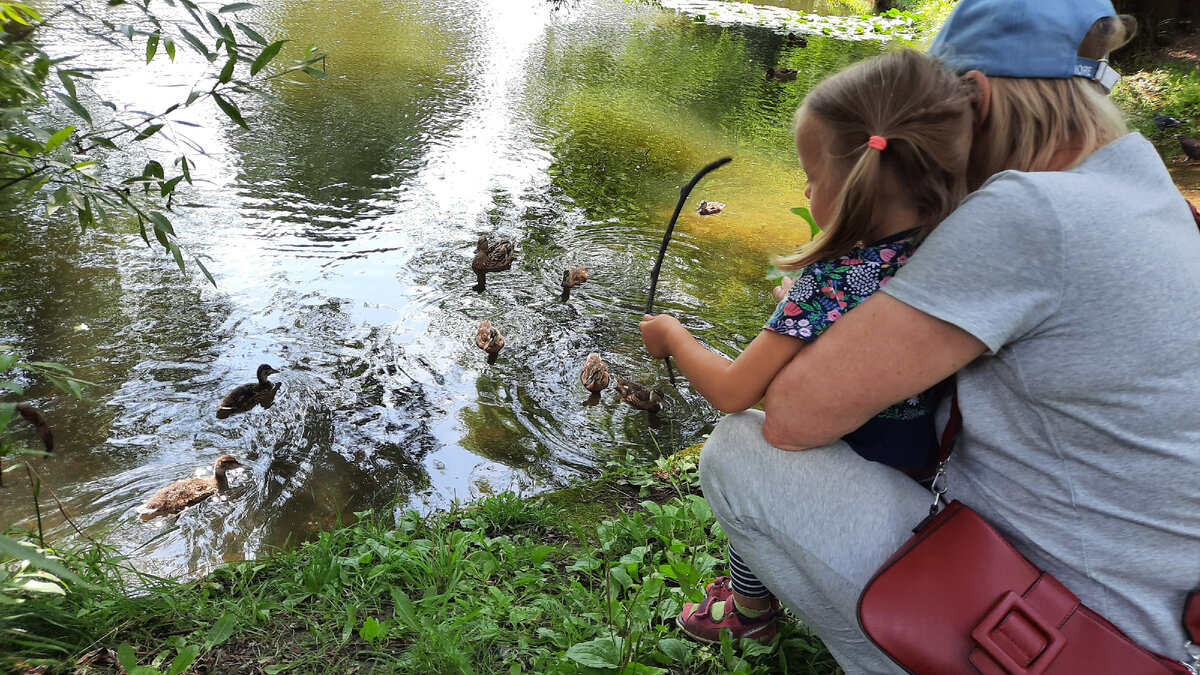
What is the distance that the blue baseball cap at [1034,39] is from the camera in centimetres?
171

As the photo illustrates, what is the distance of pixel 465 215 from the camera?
6.59m

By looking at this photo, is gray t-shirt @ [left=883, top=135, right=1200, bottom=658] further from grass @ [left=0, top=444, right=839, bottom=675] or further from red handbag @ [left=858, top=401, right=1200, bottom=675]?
grass @ [left=0, top=444, right=839, bottom=675]

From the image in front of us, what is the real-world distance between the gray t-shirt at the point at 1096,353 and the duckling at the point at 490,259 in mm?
4085

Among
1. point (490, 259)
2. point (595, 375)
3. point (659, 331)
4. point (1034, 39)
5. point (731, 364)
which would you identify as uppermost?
point (1034, 39)

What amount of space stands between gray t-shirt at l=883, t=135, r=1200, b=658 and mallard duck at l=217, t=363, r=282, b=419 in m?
3.65

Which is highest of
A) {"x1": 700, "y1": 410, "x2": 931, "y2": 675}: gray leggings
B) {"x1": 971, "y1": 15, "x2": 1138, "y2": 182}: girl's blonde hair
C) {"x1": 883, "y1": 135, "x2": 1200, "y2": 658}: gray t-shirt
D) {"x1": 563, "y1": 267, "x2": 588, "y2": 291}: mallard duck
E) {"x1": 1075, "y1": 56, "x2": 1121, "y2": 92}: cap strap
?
{"x1": 1075, "y1": 56, "x2": 1121, "y2": 92}: cap strap

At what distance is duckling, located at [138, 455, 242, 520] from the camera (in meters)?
3.60

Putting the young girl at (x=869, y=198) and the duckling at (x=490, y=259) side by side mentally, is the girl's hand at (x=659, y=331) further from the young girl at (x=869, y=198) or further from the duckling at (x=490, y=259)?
the duckling at (x=490, y=259)

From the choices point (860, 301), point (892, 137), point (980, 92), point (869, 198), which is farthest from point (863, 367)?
point (980, 92)

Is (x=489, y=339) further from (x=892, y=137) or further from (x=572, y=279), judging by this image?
(x=892, y=137)

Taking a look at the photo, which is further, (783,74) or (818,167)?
(783,74)

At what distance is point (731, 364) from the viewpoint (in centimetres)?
200

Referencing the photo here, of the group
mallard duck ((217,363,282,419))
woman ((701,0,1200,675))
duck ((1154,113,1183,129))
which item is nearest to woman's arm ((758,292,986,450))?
woman ((701,0,1200,675))

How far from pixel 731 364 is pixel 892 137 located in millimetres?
649
